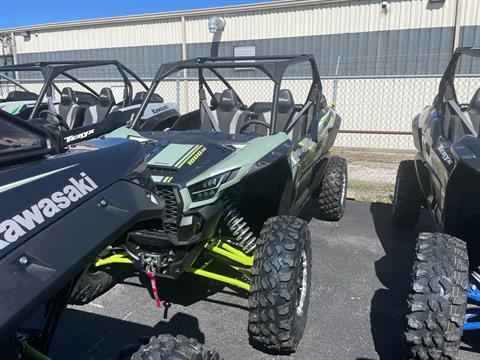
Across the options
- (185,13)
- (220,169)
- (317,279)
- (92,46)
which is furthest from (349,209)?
(92,46)

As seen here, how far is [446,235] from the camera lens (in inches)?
111

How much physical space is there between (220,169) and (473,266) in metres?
1.96

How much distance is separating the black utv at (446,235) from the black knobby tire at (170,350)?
1.40 m

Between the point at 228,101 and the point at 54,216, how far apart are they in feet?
12.4

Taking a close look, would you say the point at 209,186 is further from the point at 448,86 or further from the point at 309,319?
the point at 448,86

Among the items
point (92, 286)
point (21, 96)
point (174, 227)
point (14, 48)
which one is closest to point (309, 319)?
point (174, 227)

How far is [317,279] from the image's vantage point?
4.02 meters

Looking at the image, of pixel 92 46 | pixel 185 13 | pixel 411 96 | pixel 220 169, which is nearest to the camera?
pixel 220 169

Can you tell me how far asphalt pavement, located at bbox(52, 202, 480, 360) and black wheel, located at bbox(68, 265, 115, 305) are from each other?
0.06m

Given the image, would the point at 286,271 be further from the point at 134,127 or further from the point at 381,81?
the point at 381,81

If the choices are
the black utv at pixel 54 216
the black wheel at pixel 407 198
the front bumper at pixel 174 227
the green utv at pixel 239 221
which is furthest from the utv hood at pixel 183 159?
the black wheel at pixel 407 198

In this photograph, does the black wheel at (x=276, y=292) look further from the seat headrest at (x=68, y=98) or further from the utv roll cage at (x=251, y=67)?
the seat headrest at (x=68, y=98)

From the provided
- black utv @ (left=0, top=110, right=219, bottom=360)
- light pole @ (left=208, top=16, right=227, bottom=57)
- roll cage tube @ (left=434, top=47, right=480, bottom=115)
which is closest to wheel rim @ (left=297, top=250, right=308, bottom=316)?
black utv @ (left=0, top=110, right=219, bottom=360)

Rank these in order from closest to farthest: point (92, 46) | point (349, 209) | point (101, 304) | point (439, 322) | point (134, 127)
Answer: point (439, 322) → point (101, 304) → point (134, 127) → point (349, 209) → point (92, 46)
